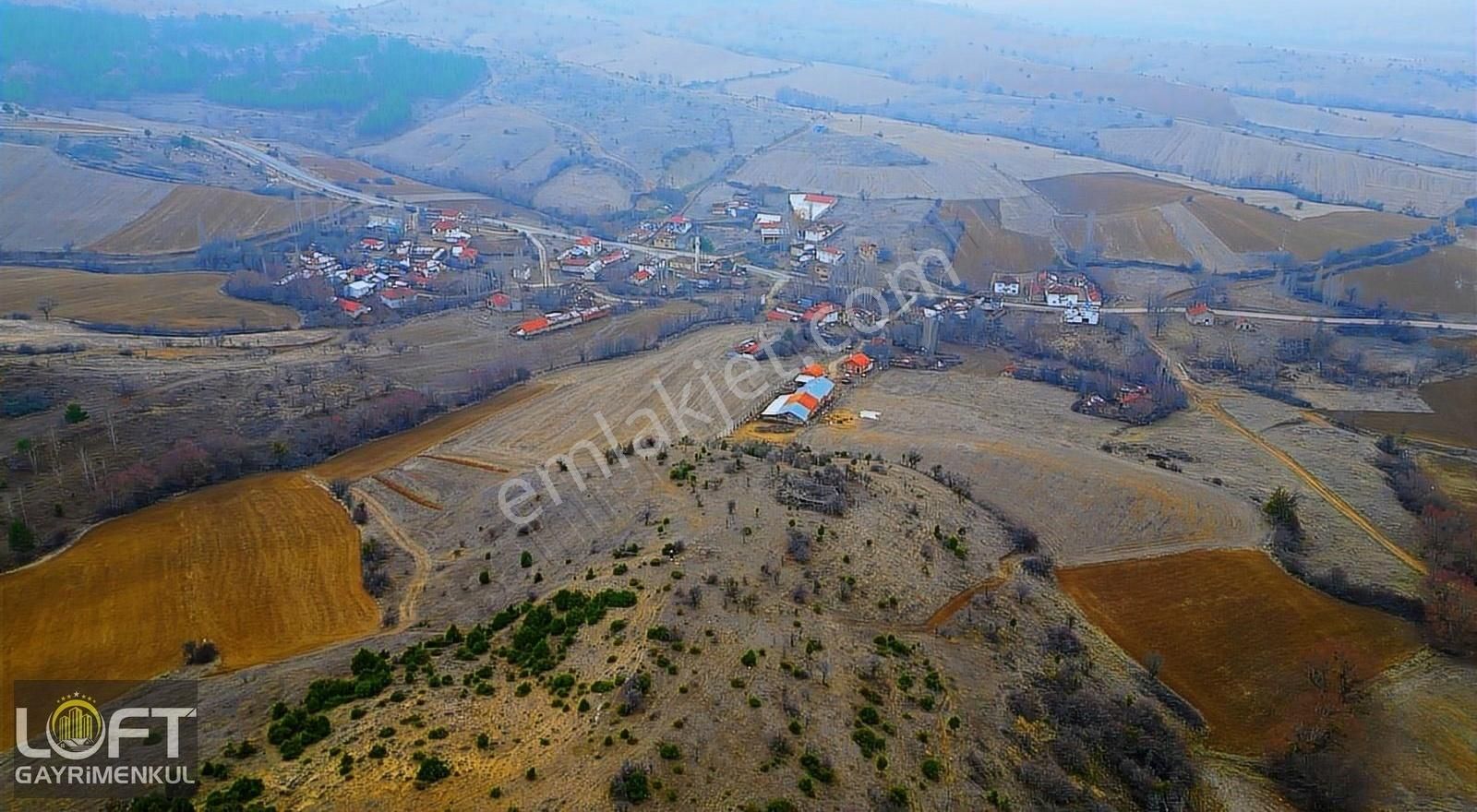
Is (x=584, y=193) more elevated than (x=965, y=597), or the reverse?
(x=584, y=193)

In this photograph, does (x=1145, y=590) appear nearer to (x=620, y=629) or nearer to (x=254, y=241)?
(x=620, y=629)

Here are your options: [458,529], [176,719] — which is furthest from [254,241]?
[176,719]

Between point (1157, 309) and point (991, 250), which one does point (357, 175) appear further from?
point (1157, 309)

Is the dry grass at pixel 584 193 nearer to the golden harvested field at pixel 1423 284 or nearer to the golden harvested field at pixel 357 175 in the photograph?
the golden harvested field at pixel 357 175

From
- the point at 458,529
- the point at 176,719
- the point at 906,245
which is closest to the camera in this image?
the point at 176,719

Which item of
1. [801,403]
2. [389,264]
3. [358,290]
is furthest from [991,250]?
[358,290]

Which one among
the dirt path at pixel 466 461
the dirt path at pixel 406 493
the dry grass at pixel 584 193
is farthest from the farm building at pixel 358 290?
the dirt path at pixel 406 493

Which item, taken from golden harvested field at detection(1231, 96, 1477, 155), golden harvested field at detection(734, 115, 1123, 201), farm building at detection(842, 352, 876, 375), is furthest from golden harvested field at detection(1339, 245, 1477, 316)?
golden harvested field at detection(1231, 96, 1477, 155)
